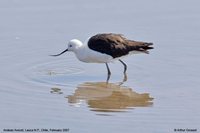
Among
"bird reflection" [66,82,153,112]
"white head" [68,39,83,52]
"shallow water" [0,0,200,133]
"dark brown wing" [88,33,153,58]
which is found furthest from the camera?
"white head" [68,39,83,52]

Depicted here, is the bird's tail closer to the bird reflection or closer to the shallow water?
the shallow water

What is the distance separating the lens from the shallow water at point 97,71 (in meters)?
9.60

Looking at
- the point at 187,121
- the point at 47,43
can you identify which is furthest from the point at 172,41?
the point at 187,121

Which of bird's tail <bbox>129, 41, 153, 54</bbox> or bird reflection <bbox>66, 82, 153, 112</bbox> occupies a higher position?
bird's tail <bbox>129, 41, 153, 54</bbox>

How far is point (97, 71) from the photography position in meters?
12.5

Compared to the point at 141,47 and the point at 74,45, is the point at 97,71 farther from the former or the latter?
the point at 141,47

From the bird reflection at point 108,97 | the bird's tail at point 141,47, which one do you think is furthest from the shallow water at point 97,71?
the bird's tail at point 141,47

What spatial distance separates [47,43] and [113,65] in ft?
4.52

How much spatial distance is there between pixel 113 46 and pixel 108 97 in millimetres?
1503

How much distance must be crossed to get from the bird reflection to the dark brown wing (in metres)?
0.73

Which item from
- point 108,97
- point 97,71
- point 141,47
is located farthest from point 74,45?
point 108,97

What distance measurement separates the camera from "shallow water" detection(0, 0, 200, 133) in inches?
378

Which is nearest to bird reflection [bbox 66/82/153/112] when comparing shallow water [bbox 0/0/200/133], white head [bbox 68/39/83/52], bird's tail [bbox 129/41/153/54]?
shallow water [bbox 0/0/200/133]

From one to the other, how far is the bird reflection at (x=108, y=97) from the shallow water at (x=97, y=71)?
0.01 meters
